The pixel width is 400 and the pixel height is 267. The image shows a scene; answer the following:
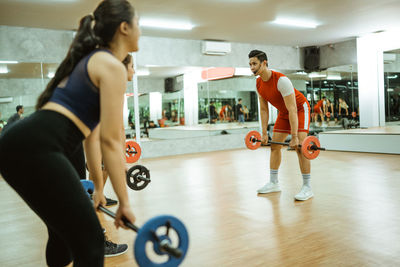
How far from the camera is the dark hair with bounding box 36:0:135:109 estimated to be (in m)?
1.06

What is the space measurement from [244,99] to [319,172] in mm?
4603

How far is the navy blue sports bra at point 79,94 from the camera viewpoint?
39.4 inches

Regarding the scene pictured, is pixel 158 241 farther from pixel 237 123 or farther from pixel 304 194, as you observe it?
pixel 237 123

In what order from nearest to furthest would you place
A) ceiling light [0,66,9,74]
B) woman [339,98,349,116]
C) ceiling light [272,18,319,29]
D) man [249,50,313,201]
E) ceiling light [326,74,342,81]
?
man [249,50,313,201] → ceiling light [0,66,9,74] → ceiling light [272,18,319,29] → woman [339,98,349,116] → ceiling light [326,74,342,81]

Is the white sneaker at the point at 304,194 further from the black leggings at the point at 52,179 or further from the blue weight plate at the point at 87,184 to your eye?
the black leggings at the point at 52,179

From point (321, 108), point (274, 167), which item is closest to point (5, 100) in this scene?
Result: point (274, 167)

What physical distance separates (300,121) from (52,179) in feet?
9.00

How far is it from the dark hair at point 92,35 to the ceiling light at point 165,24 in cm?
499

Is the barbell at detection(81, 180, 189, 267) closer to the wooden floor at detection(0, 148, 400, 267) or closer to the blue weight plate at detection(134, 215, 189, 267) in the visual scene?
the blue weight plate at detection(134, 215, 189, 267)

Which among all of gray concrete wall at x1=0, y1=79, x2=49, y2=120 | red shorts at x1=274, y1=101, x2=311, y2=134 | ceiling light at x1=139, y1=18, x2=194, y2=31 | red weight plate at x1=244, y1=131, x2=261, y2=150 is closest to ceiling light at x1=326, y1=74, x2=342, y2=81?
ceiling light at x1=139, y1=18, x2=194, y2=31

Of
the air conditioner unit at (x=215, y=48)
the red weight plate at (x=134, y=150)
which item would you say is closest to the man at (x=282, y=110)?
the red weight plate at (x=134, y=150)

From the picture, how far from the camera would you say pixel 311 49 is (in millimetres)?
9172

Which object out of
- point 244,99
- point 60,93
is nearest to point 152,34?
point 244,99

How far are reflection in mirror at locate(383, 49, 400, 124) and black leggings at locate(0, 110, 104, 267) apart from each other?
324 inches
